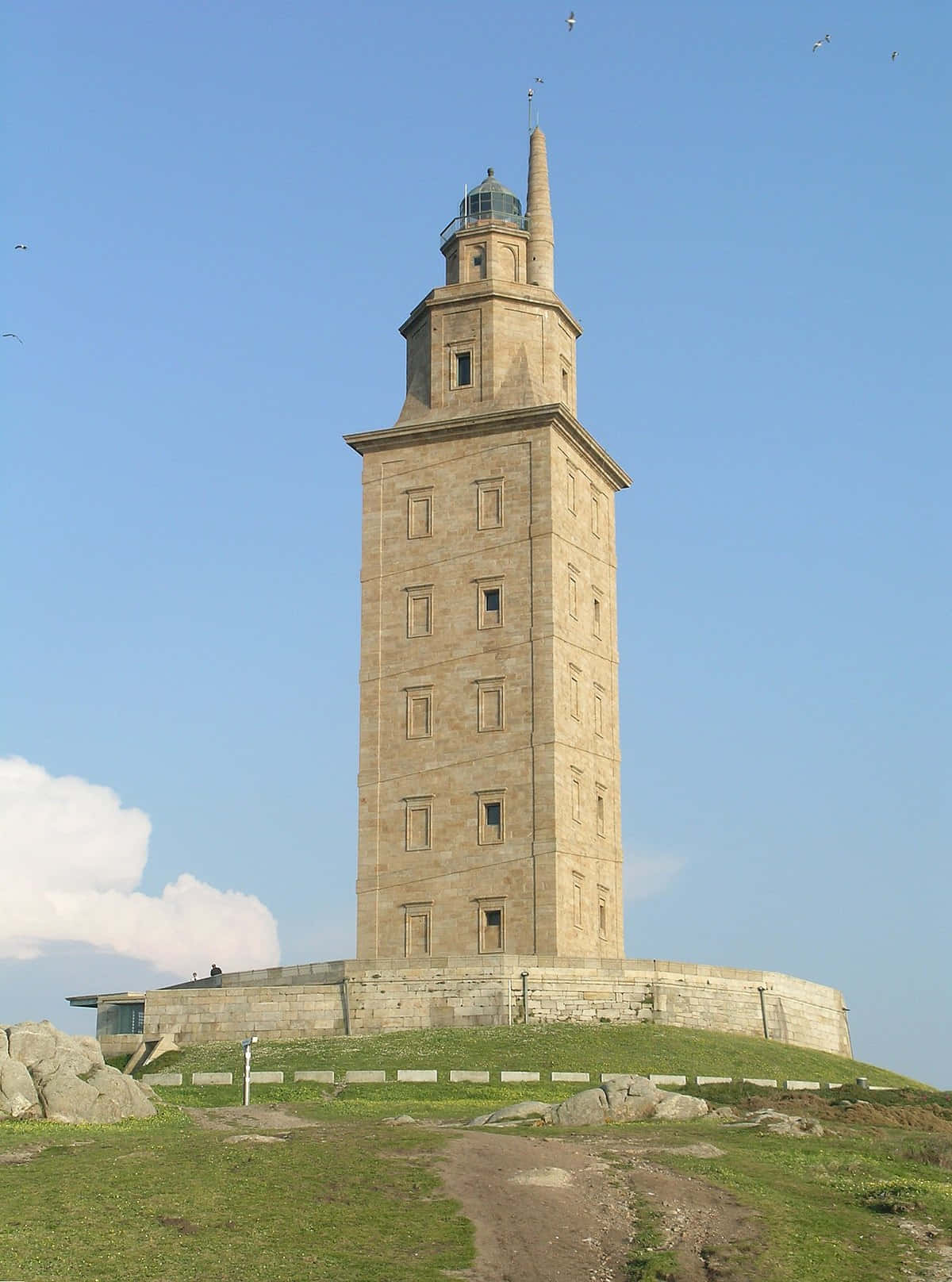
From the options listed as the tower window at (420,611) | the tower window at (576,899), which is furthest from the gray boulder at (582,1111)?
the tower window at (420,611)

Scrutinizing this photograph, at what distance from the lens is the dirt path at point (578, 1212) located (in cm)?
2198

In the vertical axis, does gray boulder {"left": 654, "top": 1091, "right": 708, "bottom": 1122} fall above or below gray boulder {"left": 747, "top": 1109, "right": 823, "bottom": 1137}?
above

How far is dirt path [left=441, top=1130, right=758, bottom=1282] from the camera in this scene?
72.1 feet

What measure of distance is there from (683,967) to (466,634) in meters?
14.6

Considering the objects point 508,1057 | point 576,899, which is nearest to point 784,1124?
point 508,1057

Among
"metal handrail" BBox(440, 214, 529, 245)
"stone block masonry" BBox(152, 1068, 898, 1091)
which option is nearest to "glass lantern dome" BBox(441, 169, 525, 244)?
"metal handrail" BBox(440, 214, 529, 245)

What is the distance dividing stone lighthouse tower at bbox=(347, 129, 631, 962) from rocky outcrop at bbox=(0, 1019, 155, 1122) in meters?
20.0

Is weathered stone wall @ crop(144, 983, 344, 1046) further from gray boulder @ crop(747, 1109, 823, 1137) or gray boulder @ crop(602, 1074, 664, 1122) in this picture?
gray boulder @ crop(747, 1109, 823, 1137)

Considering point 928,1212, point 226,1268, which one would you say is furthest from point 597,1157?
point 226,1268

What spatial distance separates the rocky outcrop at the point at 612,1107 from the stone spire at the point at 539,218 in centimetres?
3813

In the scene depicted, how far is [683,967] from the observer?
167 ft

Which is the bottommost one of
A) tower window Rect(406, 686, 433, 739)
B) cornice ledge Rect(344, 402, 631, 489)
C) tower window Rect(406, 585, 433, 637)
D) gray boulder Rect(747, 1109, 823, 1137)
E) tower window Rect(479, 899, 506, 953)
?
gray boulder Rect(747, 1109, 823, 1137)

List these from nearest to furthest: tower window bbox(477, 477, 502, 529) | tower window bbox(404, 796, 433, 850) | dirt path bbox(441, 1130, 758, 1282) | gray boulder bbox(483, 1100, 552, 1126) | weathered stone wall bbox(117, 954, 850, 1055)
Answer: dirt path bbox(441, 1130, 758, 1282)
gray boulder bbox(483, 1100, 552, 1126)
weathered stone wall bbox(117, 954, 850, 1055)
tower window bbox(404, 796, 433, 850)
tower window bbox(477, 477, 502, 529)

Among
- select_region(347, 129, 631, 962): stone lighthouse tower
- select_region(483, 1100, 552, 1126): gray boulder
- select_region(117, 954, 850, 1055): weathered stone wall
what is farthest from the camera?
select_region(347, 129, 631, 962): stone lighthouse tower
